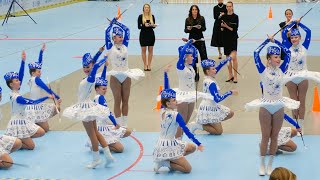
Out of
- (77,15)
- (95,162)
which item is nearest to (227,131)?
(95,162)

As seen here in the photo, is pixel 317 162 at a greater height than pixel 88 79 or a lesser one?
lesser

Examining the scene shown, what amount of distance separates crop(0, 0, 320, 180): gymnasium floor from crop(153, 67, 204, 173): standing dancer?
184 millimetres

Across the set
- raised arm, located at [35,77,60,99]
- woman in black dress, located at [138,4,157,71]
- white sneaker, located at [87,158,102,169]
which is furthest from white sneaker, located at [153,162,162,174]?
woman in black dress, located at [138,4,157,71]

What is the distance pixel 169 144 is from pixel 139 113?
4.27 m

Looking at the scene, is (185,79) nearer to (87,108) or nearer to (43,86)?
(87,108)

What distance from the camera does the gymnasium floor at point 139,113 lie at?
11344 mm

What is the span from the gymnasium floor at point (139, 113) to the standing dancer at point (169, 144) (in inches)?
7.3

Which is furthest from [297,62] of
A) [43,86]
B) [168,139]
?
[43,86]

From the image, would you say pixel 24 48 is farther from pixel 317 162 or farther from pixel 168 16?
pixel 317 162

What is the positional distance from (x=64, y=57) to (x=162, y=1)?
2037cm

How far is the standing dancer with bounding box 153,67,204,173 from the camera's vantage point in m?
10.8

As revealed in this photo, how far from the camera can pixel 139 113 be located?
15219 millimetres

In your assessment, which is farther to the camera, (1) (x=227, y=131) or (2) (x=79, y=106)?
(1) (x=227, y=131)

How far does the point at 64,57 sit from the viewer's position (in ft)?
75.0
